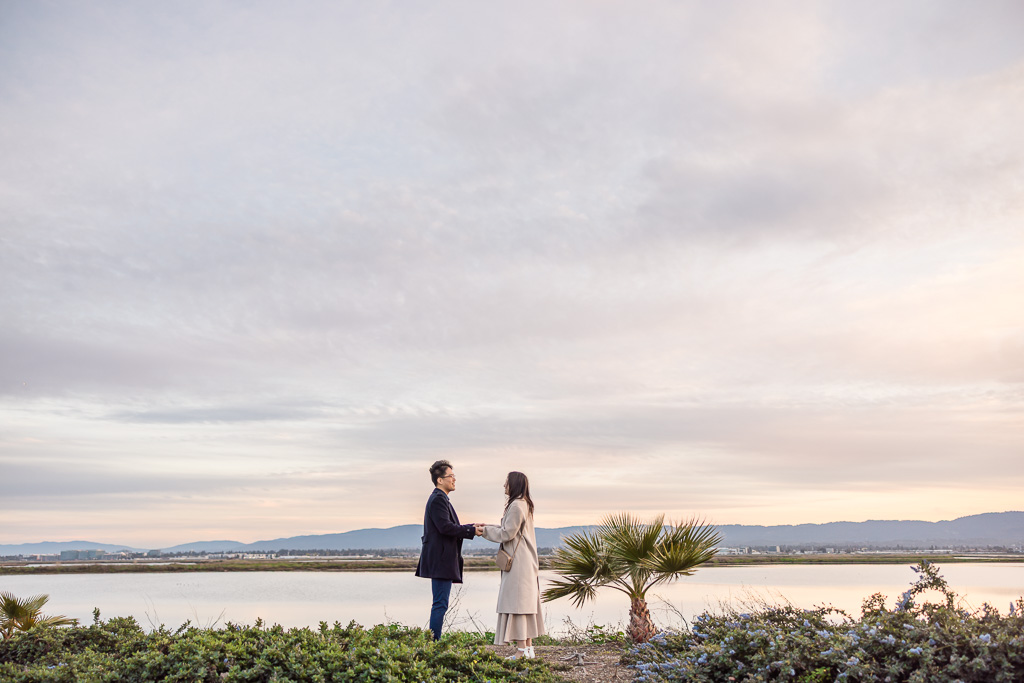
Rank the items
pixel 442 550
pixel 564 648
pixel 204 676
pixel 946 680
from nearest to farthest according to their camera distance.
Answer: pixel 946 680, pixel 204 676, pixel 442 550, pixel 564 648

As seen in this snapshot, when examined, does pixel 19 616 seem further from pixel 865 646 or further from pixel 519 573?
pixel 865 646

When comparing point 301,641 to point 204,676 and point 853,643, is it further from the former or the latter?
point 853,643

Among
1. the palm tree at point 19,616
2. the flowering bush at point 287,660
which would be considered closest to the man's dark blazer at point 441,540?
the flowering bush at point 287,660

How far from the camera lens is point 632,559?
9.19 m

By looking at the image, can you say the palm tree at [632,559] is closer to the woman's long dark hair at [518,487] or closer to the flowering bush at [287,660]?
the woman's long dark hair at [518,487]

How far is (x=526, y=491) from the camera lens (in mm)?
7738

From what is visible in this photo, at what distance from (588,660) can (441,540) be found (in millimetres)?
2116

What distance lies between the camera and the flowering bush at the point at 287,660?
17.7 feet

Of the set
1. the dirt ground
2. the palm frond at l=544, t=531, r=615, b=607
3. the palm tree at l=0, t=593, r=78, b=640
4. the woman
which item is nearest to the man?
the woman

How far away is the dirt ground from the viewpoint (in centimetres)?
683

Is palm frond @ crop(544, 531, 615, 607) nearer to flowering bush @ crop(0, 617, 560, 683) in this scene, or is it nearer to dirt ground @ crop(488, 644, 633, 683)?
dirt ground @ crop(488, 644, 633, 683)

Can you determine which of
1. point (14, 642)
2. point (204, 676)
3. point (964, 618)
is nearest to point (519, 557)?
point (204, 676)

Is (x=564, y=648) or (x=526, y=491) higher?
(x=526, y=491)

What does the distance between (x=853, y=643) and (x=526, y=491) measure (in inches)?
143
